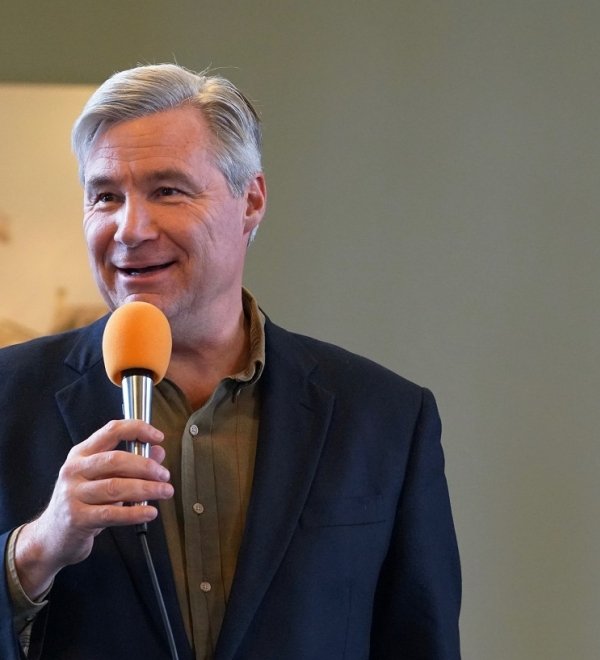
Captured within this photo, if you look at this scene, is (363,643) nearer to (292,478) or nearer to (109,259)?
(292,478)

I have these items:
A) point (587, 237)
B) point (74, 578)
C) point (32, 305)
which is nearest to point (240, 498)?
point (74, 578)

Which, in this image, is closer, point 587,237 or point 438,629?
point 438,629

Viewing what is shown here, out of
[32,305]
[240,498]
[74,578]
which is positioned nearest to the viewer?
[74,578]

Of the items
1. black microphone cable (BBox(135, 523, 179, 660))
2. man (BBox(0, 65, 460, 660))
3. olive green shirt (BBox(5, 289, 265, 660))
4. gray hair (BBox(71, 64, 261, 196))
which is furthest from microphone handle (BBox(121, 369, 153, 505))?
gray hair (BBox(71, 64, 261, 196))

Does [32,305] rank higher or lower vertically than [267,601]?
higher

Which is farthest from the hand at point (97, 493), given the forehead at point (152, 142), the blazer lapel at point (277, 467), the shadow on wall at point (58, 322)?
the shadow on wall at point (58, 322)

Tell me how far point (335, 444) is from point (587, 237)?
1.22m

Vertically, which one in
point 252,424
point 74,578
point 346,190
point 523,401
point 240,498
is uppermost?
point 346,190

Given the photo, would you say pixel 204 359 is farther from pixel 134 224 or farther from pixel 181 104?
pixel 181 104

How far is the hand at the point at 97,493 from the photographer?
1.16m

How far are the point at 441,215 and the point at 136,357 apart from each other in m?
1.52

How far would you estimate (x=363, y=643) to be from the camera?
1.62 meters

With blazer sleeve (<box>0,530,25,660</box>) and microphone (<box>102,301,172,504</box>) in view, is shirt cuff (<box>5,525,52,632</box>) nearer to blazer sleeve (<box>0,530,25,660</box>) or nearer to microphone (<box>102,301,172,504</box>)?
blazer sleeve (<box>0,530,25,660</box>)

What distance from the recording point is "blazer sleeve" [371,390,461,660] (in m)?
1.68
